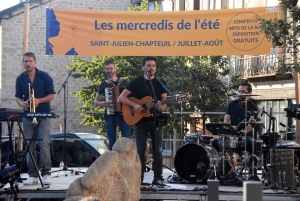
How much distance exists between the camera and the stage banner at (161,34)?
41.2 feet

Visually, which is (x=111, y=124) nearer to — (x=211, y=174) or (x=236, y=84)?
(x=211, y=174)

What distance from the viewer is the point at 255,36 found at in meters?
12.6

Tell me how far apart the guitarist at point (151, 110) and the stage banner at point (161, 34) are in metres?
2.58

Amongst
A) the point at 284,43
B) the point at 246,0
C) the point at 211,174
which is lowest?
the point at 211,174

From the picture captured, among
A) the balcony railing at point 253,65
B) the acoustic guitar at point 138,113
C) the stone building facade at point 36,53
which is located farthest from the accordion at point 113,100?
the stone building facade at point 36,53

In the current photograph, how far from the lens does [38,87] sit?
1020cm

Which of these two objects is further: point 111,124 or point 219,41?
point 219,41

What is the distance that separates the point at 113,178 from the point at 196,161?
2.56 metres

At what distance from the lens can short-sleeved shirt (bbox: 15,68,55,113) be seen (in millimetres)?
10172

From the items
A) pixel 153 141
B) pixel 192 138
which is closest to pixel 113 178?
pixel 153 141

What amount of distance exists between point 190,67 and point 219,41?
11.2m

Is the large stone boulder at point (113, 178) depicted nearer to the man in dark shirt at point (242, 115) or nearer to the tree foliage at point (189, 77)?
the man in dark shirt at point (242, 115)

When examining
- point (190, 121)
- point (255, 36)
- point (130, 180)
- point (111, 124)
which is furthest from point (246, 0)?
point (130, 180)

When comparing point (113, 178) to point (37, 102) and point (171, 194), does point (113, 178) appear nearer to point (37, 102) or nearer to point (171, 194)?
point (171, 194)
